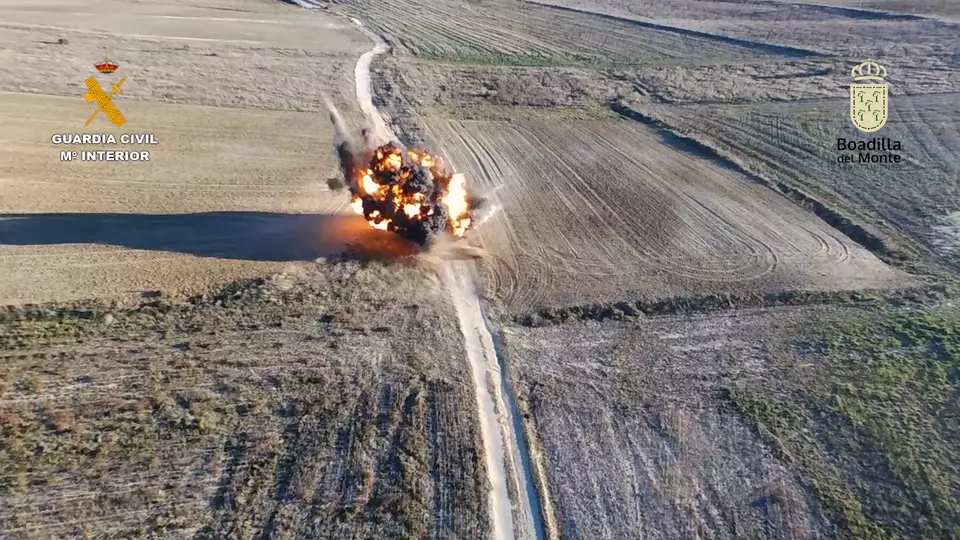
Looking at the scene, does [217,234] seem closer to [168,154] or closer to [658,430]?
[168,154]

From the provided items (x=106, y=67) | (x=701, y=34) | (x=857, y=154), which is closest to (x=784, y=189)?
(x=857, y=154)

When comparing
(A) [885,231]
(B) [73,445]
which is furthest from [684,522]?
(A) [885,231]

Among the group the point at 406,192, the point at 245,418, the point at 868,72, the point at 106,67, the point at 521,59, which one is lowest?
the point at 245,418

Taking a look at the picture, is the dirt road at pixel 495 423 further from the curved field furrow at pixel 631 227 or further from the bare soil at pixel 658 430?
the curved field furrow at pixel 631 227

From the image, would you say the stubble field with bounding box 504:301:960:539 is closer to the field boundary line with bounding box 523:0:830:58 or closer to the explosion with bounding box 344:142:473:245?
the explosion with bounding box 344:142:473:245

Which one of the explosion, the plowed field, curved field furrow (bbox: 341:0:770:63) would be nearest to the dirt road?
Result: the explosion

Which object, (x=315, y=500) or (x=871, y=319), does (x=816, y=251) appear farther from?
(x=315, y=500)

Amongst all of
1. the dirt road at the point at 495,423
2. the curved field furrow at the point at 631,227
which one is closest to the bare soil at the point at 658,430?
the dirt road at the point at 495,423

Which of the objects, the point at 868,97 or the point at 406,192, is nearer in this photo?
the point at 406,192
